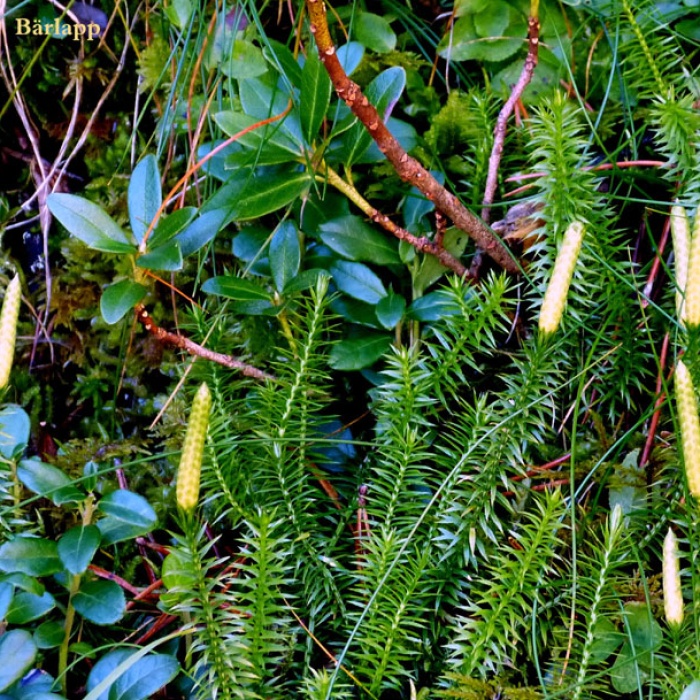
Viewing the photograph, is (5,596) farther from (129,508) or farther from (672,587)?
(672,587)

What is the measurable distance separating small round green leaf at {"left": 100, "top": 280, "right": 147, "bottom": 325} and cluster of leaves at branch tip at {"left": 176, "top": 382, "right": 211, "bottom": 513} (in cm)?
51

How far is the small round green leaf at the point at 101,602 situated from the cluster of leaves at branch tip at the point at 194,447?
0.43 m

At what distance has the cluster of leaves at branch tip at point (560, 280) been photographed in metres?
1.08

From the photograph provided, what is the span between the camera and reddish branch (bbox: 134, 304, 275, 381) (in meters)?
1.47

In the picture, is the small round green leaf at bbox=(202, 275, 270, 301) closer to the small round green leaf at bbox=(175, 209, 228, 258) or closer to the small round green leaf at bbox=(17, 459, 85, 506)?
the small round green leaf at bbox=(175, 209, 228, 258)

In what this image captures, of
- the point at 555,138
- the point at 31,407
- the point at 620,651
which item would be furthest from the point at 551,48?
the point at 31,407

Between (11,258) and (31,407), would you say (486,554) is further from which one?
(11,258)

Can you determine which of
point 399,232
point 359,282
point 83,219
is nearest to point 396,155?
point 399,232

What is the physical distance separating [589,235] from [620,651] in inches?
29.5

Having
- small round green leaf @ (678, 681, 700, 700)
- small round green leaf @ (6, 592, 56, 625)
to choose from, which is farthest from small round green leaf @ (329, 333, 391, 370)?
small round green leaf @ (678, 681, 700, 700)

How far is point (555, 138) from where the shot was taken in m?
1.50

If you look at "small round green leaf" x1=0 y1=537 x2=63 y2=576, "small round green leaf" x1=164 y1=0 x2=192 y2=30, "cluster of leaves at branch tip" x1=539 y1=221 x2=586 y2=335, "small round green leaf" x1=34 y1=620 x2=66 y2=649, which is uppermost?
"small round green leaf" x1=164 y1=0 x2=192 y2=30

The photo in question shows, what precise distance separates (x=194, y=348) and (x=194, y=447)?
0.56 meters

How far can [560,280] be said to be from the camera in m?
1.08
